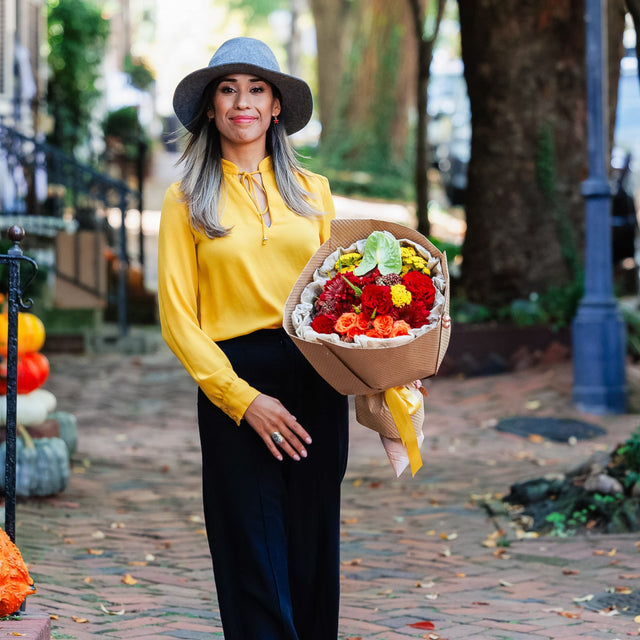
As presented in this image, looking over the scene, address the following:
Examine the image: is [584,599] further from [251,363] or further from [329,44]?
[329,44]

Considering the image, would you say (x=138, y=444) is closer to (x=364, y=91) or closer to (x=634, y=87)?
(x=634, y=87)

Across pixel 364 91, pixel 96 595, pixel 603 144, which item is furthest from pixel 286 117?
pixel 364 91

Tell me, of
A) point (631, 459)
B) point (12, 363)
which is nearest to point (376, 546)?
point (631, 459)

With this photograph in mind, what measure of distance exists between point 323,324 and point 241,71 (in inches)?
30.2

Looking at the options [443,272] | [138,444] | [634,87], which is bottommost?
[138,444]

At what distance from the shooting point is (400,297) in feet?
8.99

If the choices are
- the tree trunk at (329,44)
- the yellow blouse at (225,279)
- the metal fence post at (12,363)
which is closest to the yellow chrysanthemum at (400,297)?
the yellow blouse at (225,279)

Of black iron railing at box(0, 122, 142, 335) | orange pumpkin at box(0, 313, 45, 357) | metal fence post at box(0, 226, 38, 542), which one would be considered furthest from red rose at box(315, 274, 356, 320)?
black iron railing at box(0, 122, 142, 335)

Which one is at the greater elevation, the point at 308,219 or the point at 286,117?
the point at 286,117

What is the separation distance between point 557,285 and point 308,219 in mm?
7847

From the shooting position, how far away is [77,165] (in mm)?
11906

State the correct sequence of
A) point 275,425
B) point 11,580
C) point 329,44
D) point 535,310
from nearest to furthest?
1. point 275,425
2. point 11,580
3. point 535,310
4. point 329,44

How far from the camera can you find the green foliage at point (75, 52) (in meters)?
17.3

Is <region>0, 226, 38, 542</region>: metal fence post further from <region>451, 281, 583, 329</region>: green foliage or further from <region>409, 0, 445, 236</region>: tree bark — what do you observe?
<region>409, 0, 445, 236</region>: tree bark
